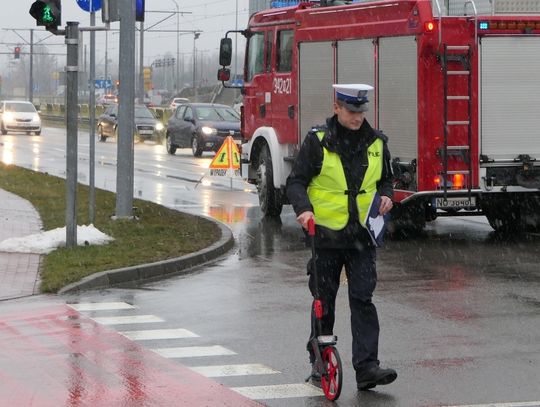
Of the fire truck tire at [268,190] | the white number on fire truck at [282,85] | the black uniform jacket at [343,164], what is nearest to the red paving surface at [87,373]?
the black uniform jacket at [343,164]

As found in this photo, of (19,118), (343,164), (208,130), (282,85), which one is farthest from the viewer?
(19,118)

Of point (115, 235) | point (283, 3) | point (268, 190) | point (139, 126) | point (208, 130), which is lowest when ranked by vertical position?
point (115, 235)

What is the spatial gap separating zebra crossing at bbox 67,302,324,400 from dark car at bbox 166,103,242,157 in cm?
2791

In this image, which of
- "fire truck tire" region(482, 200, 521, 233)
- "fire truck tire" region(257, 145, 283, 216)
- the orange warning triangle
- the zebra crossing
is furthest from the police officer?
the orange warning triangle

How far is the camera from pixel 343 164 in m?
7.79

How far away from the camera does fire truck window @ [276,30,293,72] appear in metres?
19.1

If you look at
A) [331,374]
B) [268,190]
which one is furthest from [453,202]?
[331,374]

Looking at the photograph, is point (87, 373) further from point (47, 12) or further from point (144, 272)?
point (47, 12)

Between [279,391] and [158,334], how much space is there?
7.54ft

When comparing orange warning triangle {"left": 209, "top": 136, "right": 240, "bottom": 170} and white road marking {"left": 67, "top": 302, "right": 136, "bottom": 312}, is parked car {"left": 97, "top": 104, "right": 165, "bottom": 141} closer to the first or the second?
orange warning triangle {"left": 209, "top": 136, "right": 240, "bottom": 170}

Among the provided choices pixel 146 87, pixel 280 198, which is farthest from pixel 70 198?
pixel 146 87

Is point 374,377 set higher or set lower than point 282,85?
lower

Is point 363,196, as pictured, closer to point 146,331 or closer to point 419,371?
point 419,371

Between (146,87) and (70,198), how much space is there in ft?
327
